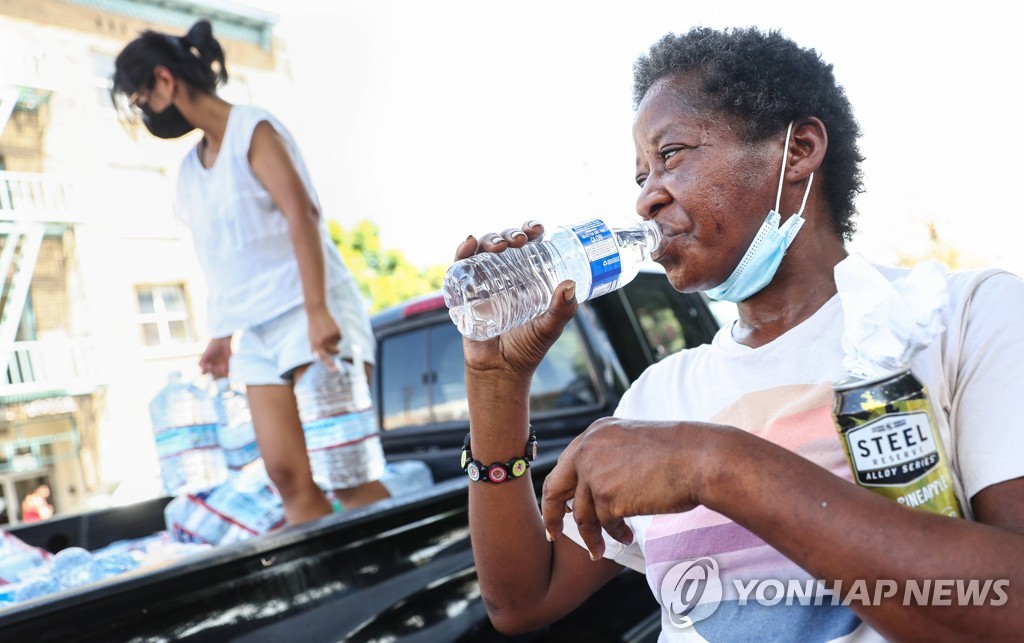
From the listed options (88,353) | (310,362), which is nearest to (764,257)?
(310,362)

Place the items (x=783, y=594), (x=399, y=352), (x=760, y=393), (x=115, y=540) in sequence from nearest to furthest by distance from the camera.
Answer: (x=783, y=594), (x=760, y=393), (x=115, y=540), (x=399, y=352)

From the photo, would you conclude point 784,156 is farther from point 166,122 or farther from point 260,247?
point 166,122

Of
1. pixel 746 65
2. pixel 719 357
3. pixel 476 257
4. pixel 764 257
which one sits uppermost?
pixel 746 65

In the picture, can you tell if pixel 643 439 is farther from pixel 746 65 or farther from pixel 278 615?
pixel 278 615

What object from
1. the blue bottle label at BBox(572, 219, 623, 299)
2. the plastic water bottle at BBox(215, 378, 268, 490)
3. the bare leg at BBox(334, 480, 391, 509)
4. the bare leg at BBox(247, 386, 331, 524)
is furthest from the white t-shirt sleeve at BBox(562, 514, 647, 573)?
the plastic water bottle at BBox(215, 378, 268, 490)

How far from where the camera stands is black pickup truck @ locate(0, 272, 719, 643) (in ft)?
4.85

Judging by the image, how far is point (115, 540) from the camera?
3588mm

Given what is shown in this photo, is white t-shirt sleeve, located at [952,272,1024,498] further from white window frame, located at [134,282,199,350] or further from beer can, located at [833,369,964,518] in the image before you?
white window frame, located at [134,282,199,350]

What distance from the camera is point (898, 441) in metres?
0.93

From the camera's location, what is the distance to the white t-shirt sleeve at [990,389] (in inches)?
41.6

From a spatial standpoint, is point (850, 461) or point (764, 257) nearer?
point (850, 461)

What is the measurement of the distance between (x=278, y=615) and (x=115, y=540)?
244 centimetres

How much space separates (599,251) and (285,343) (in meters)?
1.72

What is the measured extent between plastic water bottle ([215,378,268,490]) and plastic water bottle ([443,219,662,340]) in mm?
2428
